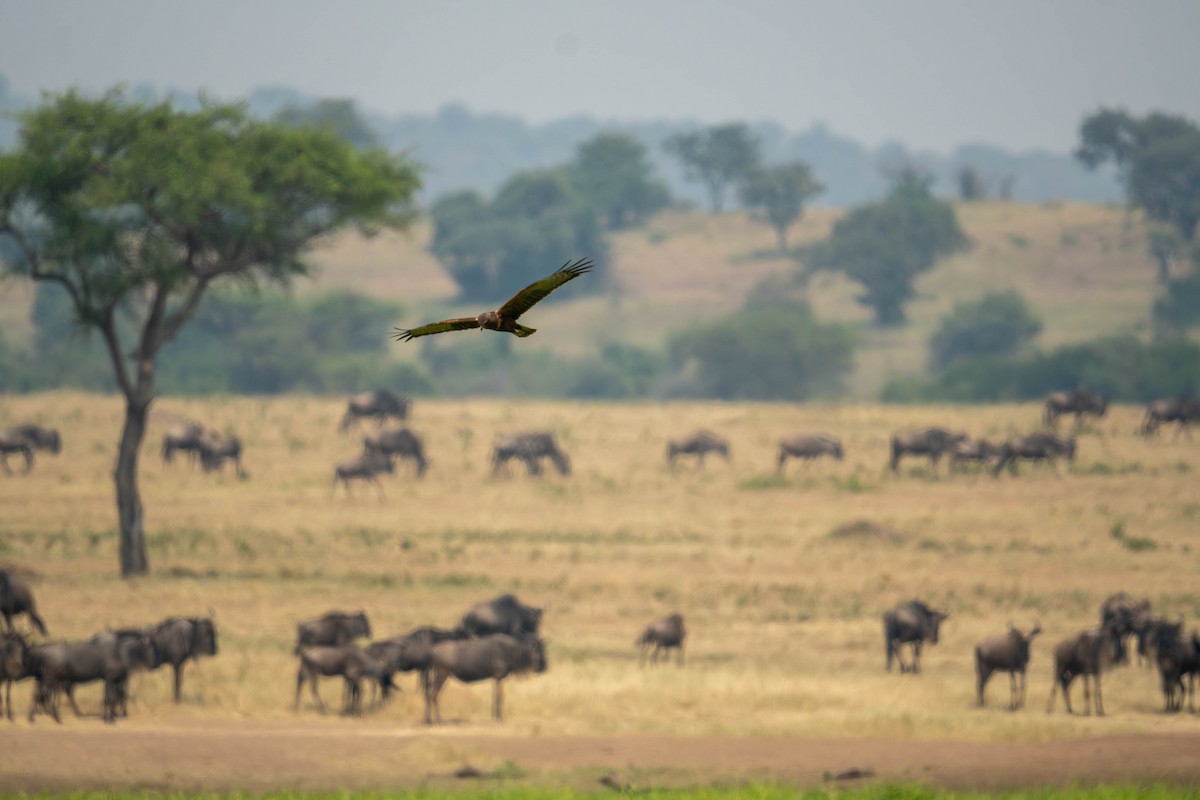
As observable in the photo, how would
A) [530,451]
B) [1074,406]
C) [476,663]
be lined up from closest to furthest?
[476,663], [530,451], [1074,406]

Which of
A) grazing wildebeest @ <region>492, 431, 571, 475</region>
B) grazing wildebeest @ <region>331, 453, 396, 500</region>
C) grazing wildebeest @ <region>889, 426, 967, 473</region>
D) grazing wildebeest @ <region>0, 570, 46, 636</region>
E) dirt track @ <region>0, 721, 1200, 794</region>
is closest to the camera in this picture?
dirt track @ <region>0, 721, 1200, 794</region>

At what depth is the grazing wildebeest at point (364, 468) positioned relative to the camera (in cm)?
3909

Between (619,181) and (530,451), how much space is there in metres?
81.8

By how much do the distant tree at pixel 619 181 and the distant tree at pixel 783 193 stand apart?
10638mm

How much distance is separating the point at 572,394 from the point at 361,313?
40.1 ft

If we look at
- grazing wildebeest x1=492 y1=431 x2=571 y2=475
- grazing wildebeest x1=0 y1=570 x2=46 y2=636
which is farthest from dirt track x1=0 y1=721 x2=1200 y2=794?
grazing wildebeest x1=492 y1=431 x2=571 y2=475

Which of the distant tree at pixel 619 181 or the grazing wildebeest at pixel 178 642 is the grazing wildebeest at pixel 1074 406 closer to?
the grazing wildebeest at pixel 178 642

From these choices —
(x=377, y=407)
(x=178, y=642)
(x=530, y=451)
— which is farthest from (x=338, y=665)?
(x=377, y=407)

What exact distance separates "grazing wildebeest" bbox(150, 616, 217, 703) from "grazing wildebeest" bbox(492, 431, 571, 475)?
2225cm

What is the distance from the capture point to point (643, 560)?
32656mm

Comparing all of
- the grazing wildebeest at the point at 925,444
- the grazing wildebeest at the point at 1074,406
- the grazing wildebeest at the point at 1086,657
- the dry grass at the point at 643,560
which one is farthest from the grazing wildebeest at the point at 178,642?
the grazing wildebeest at the point at 1074,406

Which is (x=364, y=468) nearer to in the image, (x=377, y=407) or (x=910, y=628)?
(x=377, y=407)

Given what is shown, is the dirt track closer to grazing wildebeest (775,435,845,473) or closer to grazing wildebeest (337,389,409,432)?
grazing wildebeest (775,435,845,473)

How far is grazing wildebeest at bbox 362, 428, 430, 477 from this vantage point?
139 feet
